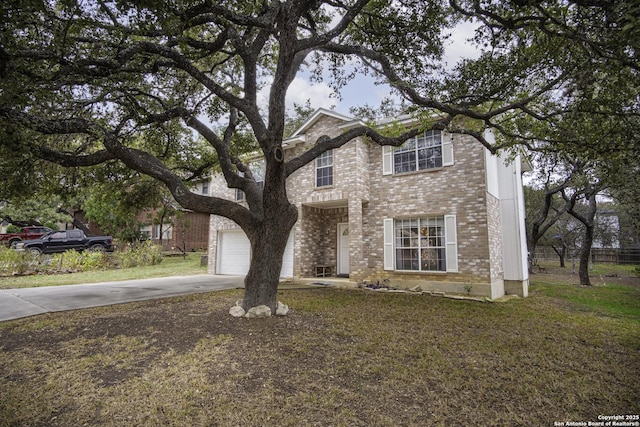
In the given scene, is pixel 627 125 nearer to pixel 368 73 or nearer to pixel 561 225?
pixel 368 73

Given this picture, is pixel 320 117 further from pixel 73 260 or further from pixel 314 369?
pixel 73 260

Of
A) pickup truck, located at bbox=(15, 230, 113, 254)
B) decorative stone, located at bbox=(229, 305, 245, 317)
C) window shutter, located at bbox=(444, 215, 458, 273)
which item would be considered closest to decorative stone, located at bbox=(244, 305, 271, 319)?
decorative stone, located at bbox=(229, 305, 245, 317)

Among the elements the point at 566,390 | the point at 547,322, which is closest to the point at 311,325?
the point at 566,390

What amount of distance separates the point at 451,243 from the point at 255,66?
25.5 ft

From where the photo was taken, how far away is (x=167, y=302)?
8234 millimetres

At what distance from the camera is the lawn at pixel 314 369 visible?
9.83 ft

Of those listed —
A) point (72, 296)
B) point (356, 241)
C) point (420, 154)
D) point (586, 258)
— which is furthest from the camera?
point (586, 258)

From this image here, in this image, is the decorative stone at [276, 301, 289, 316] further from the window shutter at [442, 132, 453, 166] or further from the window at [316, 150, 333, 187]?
the window shutter at [442, 132, 453, 166]

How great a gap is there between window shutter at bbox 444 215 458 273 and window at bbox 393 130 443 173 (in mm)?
1960

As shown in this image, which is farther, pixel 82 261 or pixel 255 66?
pixel 82 261

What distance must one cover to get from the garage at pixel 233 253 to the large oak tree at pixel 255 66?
804cm

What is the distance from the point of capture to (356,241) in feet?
38.9

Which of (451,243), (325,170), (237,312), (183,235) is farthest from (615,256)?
(183,235)

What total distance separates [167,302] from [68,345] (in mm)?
3376
